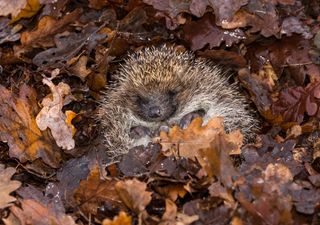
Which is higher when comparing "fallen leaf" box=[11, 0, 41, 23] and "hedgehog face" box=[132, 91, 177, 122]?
"fallen leaf" box=[11, 0, 41, 23]

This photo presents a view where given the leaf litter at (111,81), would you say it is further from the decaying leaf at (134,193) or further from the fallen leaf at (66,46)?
the decaying leaf at (134,193)

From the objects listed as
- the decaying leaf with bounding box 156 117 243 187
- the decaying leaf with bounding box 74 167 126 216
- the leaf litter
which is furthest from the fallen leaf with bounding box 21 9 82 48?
the decaying leaf with bounding box 74 167 126 216

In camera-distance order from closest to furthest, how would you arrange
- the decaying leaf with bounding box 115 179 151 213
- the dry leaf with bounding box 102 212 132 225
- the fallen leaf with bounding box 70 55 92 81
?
the dry leaf with bounding box 102 212 132 225 < the decaying leaf with bounding box 115 179 151 213 < the fallen leaf with bounding box 70 55 92 81

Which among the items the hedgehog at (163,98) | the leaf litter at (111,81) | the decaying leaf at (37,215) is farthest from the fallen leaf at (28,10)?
A: the decaying leaf at (37,215)

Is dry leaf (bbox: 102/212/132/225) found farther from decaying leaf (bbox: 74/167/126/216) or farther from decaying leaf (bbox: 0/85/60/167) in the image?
decaying leaf (bbox: 0/85/60/167)

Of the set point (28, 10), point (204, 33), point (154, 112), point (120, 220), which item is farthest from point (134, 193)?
point (28, 10)

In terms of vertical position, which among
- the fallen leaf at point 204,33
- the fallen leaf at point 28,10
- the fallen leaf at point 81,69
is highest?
the fallen leaf at point 28,10

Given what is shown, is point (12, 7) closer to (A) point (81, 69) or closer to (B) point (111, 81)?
(A) point (81, 69)
